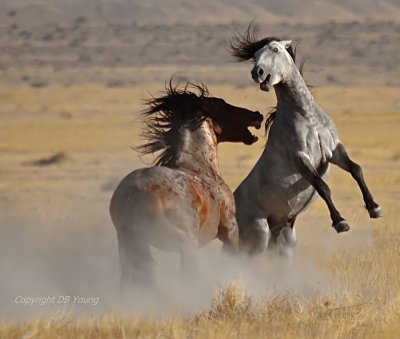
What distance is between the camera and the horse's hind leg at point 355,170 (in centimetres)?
1080

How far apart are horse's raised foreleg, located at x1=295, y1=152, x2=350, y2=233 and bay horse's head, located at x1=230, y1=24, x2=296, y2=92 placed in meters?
0.67

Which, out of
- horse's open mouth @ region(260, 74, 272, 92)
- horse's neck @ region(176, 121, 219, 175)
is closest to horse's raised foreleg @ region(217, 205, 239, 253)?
horse's neck @ region(176, 121, 219, 175)

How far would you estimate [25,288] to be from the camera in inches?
388

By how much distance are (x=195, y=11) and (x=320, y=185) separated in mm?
109242

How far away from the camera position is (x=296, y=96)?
36.4 feet

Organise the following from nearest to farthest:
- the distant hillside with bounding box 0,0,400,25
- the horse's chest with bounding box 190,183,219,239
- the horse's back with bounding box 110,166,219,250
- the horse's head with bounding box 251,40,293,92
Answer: the horse's back with bounding box 110,166,219,250 → the horse's chest with bounding box 190,183,219,239 → the horse's head with bounding box 251,40,293,92 → the distant hillside with bounding box 0,0,400,25

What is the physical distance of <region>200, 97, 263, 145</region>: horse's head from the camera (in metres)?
10.7

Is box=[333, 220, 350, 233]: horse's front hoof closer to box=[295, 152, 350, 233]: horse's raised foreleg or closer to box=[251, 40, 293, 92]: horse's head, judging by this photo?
box=[295, 152, 350, 233]: horse's raised foreleg

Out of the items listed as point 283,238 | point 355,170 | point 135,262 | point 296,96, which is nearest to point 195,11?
point 283,238

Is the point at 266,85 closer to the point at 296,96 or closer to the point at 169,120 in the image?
the point at 296,96

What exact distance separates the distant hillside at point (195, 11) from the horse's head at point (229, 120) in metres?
98.1

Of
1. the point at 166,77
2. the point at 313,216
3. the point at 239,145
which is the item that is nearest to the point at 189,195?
the point at 313,216

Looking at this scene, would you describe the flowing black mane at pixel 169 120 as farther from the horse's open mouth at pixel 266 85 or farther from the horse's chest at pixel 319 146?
the horse's chest at pixel 319 146

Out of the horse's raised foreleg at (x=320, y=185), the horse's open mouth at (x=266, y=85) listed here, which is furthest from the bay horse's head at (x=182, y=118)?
the horse's raised foreleg at (x=320, y=185)
